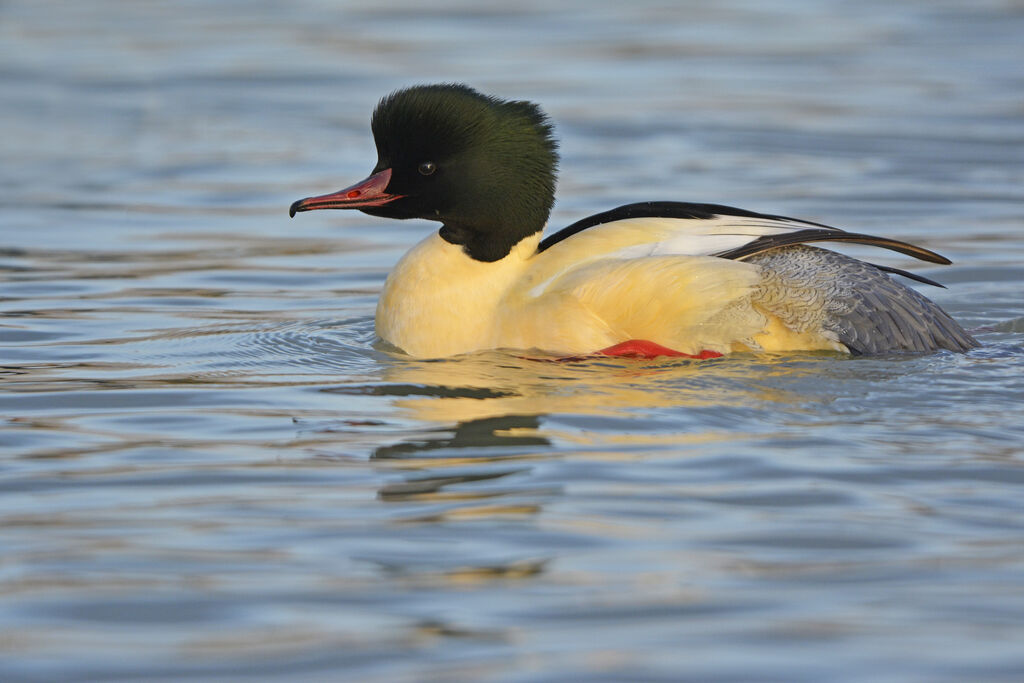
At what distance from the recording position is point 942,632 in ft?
12.7

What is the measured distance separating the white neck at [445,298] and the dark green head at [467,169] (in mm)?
72

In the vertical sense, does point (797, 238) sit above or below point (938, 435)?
above

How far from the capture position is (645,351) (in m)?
6.48

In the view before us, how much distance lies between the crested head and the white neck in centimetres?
7

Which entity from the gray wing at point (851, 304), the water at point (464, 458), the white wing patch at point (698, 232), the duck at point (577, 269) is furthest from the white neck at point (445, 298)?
the gray wing at point (851, 304)

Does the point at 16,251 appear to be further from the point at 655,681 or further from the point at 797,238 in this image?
the point at 655,681

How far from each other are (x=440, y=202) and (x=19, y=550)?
2.86 m

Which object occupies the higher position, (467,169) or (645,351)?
(467,169)

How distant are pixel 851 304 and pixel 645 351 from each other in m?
0.80

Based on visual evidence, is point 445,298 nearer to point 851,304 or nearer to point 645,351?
point 645,351

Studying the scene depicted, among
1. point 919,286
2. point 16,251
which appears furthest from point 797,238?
point 16,251

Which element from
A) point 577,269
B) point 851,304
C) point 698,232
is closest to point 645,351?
point 577,269

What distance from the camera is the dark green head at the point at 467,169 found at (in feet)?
22.3

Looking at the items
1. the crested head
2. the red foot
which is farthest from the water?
the crested head
